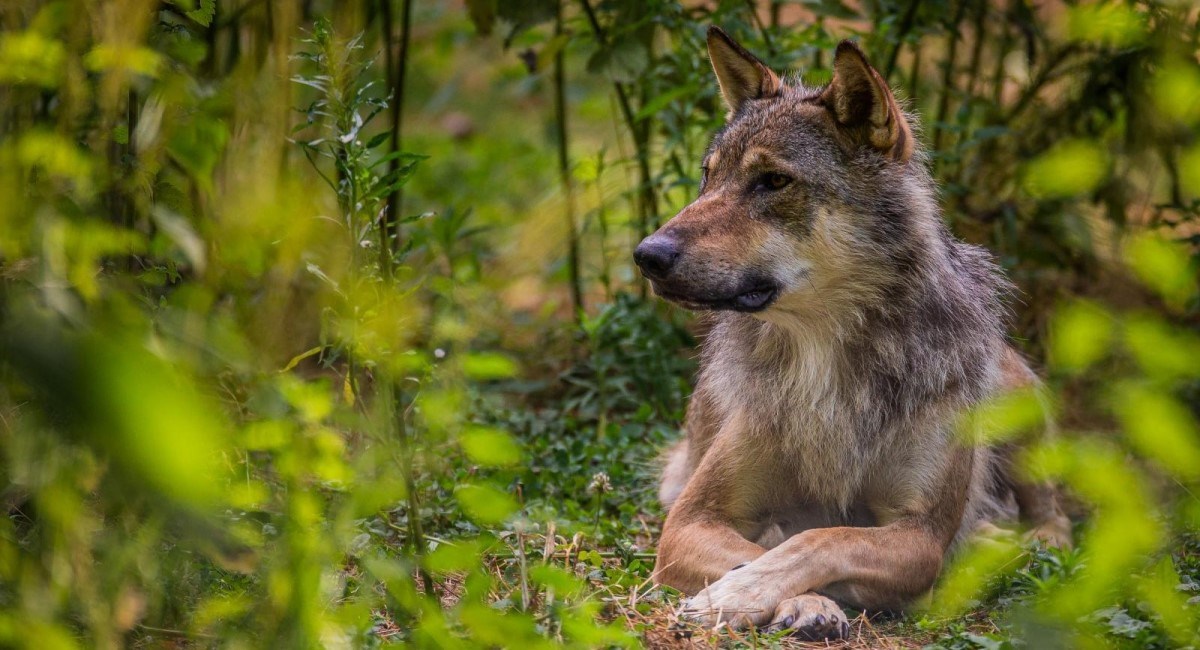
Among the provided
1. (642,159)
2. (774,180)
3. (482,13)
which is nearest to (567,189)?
(642,159)

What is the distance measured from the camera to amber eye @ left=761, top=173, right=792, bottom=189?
4285mm

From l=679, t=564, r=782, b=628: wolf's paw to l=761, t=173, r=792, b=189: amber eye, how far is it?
144 cm

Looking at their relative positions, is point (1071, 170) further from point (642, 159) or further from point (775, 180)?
point (642, 159)

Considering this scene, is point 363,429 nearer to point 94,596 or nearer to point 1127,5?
point 94,596

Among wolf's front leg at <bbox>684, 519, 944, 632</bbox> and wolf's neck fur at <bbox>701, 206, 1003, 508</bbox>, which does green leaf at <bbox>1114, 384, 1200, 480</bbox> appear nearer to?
wolf's front leg at <bbox>684, 519, 944, 632</bbox>

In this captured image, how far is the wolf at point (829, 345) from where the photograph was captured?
4.11m

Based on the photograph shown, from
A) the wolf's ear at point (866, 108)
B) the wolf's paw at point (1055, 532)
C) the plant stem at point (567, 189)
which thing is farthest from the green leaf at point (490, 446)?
the plant stem at point (567, 189)

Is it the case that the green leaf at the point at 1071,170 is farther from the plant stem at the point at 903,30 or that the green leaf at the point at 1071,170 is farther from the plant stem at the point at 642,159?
the plant stem at the point at 903,30

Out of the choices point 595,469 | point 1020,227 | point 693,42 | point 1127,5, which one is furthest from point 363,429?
point 1020,227

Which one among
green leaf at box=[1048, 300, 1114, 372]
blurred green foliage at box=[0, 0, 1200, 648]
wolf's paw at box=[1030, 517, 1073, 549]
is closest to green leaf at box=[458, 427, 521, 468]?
blurred green foliage at box=[0, 0, 1200, 648]

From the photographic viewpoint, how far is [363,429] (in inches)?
110

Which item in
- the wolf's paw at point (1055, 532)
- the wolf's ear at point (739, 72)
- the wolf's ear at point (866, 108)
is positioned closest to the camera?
the wolf's ear at point (866, 108)

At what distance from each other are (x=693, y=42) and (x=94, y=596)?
4726 millimetres

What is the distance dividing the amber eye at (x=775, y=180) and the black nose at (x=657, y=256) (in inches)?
19.0
